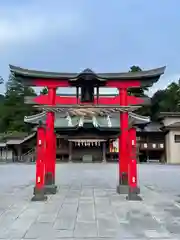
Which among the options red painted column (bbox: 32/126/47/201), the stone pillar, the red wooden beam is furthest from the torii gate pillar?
the stone pillar

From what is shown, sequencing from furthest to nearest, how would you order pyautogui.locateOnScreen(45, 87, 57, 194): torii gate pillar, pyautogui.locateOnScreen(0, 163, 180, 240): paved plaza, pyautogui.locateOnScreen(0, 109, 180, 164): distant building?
pyautogui.locateOnScreen(0, 109, 180, 164): distant building
pyautogui.locateOnScreen(45, 87, 57, 194): torii gate pillar
pyautogui.locateOnScreen(0, 163, 180, 240): paved plaza

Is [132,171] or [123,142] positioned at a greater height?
[123,142]

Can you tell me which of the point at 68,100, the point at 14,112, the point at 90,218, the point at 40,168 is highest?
the point at 14,112

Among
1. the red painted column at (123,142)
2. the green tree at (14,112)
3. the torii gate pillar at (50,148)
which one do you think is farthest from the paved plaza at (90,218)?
the green tree at (14,112)

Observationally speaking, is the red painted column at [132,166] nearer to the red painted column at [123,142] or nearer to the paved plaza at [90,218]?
the paved plaza at [90,218]

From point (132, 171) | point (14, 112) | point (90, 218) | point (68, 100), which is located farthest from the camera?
point (14, 112)

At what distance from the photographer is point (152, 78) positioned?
41.7 ft

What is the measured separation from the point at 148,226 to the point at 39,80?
7.65 m

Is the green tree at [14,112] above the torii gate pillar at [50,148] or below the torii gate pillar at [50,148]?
above

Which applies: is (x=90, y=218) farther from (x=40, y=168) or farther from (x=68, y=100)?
(x=68, y=100)

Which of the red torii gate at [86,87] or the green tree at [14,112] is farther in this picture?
the green tree at [14,112]

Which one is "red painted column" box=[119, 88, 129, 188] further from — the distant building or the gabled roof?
the distant building

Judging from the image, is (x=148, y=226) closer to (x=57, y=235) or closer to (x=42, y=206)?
(x=57, y=235)

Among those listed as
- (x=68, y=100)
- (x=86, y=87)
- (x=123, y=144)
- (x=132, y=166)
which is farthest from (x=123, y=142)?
(x=68, y=100)
